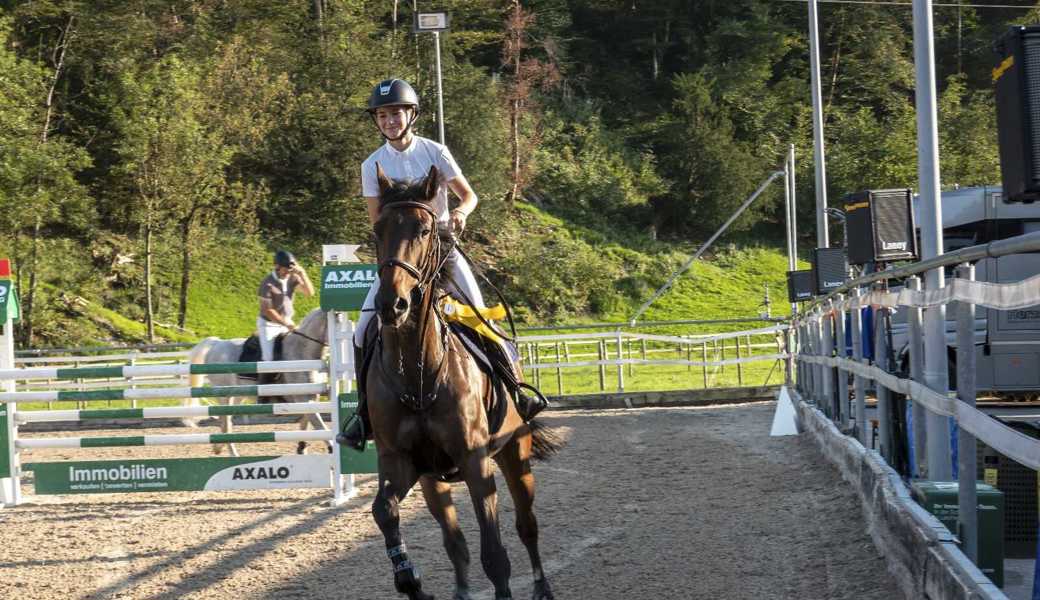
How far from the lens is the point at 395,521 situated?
5.62 metres

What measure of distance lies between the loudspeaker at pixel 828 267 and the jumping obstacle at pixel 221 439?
604cm

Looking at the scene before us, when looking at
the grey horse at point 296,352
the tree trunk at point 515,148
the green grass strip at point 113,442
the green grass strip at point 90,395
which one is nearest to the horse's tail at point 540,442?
the green grass strip at point 113,442

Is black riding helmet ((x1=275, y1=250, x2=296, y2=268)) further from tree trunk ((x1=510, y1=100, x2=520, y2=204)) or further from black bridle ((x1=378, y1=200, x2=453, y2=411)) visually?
tree trunk ((x1=510, y1=100, x2=520, y2=204))

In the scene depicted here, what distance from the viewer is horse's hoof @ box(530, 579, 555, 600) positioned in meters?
6.45

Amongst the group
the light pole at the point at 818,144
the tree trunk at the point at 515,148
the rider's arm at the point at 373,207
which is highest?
the tree trunk at the point at 515,148

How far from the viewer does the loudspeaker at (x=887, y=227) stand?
7.91 m

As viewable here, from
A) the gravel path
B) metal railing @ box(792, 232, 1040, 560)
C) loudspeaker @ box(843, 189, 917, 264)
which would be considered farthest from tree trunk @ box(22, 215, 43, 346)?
loudspeaker @ box(843, 189, 917, 264)

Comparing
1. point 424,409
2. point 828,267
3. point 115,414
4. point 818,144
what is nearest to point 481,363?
point 424,409

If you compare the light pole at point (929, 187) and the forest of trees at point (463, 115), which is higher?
the forest of trees at point (463, 115)

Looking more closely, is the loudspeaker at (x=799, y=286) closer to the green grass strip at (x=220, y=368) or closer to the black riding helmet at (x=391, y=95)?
the green grass strip at (x=220, y=368)

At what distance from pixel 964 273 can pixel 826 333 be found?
7737 mm

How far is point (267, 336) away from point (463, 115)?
3235 centimetres

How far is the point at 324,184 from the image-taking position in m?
42.9

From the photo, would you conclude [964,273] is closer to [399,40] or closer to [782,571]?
[782,571]
